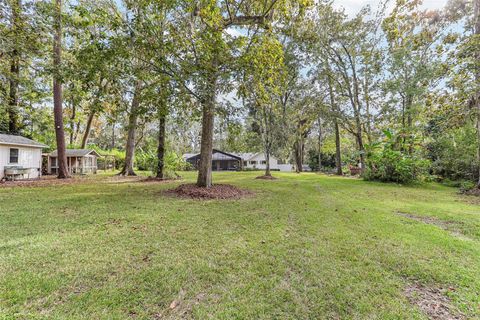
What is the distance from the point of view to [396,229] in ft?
16.5

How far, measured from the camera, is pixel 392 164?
14977 millimetres

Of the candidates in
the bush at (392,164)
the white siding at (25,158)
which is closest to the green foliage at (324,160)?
the bush at (392,164)

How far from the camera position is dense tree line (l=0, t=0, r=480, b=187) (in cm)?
772

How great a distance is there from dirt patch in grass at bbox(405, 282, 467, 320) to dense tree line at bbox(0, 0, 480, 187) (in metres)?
7.25

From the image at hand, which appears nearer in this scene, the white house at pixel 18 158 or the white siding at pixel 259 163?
the white house at pixel 18 158

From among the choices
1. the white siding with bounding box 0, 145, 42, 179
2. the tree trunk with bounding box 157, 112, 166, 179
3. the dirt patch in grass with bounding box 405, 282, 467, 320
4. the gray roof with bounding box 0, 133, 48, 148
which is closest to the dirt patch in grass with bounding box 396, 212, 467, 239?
the dirt patch in grass with bounding box 405, 282, 467, 320

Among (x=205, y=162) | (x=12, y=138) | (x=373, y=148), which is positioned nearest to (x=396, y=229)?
(x=205, y=162)

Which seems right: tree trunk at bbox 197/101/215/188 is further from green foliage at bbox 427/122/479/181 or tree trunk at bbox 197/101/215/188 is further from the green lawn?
green foliage at bbox 427/122/479/181

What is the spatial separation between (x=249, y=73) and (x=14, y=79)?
46.9ft

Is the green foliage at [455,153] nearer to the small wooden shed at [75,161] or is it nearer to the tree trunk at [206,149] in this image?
the tree trunk at [206,149]

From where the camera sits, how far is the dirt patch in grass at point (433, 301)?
92.7 inches

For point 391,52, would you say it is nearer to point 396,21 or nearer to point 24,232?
point 396,21

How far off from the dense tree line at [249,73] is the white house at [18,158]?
2382mm

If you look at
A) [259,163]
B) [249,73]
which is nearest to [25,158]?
[249,73]
